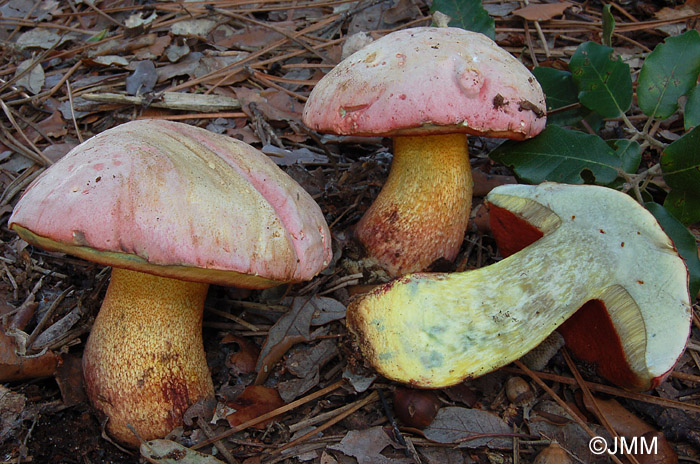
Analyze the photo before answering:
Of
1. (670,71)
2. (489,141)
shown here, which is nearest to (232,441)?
(489,141)

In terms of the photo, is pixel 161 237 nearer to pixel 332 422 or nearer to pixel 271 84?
pixel 332 422

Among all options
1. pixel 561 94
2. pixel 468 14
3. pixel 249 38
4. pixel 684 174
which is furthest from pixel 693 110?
pixel 249 38

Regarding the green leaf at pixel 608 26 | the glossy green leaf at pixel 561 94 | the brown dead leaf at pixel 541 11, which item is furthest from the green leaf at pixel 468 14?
the brown dead leaf at pixel 541 11

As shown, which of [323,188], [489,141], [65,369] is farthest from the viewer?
[489,141]

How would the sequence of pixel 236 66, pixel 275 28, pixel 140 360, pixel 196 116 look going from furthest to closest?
1. pixel 275 28
2. pixel 236 66
3. pixel 196 116
4. pixel 140 360

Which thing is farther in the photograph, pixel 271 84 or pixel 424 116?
pixel 271 84

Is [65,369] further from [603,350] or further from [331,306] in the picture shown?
[603,350]

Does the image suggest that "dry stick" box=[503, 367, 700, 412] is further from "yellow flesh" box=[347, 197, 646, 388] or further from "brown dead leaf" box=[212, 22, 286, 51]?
"brown dead leaf" box=[212, 22, 286, 51]
